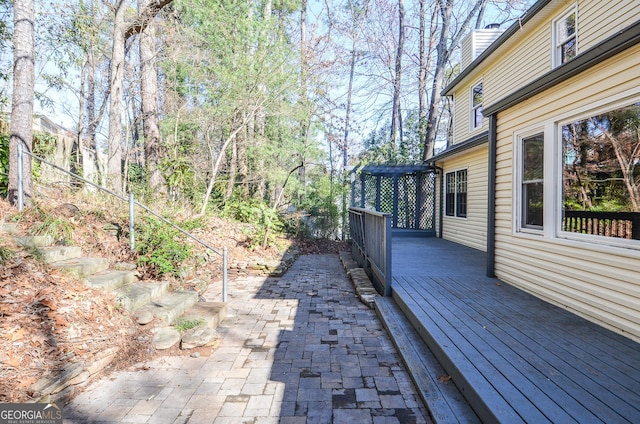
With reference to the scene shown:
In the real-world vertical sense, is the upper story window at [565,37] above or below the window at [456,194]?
above

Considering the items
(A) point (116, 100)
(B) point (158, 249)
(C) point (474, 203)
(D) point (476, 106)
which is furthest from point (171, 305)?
(D) point (476, 106)

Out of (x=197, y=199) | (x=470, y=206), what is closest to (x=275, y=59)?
(x=197, y=199)

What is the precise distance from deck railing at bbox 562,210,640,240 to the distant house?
0.02 m

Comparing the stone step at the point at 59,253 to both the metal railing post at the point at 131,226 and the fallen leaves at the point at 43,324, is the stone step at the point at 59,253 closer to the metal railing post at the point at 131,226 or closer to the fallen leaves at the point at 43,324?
the fallen leaves at the point at 43,324

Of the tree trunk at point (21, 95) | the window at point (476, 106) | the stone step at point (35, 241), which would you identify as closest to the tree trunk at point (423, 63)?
the window at point (476, 106)

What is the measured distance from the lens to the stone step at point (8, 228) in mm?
3833

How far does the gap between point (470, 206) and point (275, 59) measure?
6016 mm

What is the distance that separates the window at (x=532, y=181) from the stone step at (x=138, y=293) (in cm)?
463

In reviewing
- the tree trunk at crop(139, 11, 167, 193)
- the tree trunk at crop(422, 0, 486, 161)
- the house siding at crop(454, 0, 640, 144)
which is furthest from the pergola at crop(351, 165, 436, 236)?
the tree trunk at crop(139, 11, 167, 193)

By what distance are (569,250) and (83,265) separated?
16.9 ft

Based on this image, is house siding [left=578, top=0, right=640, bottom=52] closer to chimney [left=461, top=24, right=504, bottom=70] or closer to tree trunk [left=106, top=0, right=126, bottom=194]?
chimney [left=461, top=24, right=504, bottom=70]

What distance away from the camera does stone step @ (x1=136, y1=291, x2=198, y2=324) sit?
3.54 meters

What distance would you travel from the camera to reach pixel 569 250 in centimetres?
338

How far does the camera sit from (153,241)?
4.81 metres
